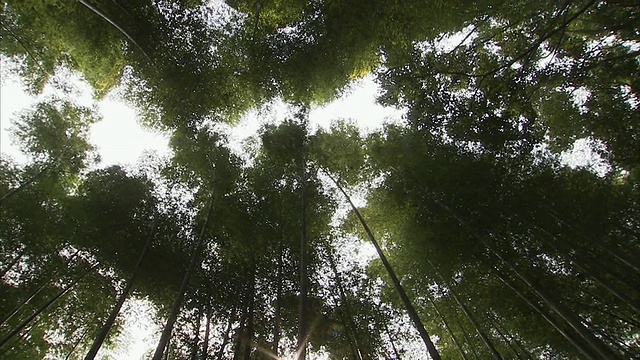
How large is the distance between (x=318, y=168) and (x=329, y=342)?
14.1 feet

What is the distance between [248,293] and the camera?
6.49 metres

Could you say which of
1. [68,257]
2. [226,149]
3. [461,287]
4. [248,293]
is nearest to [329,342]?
[248,293]

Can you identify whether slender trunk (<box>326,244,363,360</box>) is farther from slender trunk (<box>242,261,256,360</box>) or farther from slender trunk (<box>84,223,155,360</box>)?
slender trunk (<box>84,223,155,360</box>)

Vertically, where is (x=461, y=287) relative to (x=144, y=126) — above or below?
below

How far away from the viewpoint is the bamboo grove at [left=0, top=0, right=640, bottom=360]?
18.3ft

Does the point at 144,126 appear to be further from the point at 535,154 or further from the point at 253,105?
the point at 535,154

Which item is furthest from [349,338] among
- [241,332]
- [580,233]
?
[580,233]

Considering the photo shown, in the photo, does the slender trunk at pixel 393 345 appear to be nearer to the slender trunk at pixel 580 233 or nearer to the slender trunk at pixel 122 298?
the slender trunk at pixel 580 233

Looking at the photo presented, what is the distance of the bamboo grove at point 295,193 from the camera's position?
5.57 meters

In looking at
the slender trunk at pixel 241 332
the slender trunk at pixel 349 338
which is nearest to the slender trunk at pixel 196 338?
the slender trunk at pixel 241 332

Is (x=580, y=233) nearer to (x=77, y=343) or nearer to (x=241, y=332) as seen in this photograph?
(x=241, y=332)

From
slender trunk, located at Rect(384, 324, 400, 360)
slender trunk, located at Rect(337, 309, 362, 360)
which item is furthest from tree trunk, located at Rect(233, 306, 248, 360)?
slender trunk, located at Rect(384, 324, 400, 360)

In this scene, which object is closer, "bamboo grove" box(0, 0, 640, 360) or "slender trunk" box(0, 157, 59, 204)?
"bamboo grove" box(0, 0, 640, 360)

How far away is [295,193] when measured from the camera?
766 centimetres
